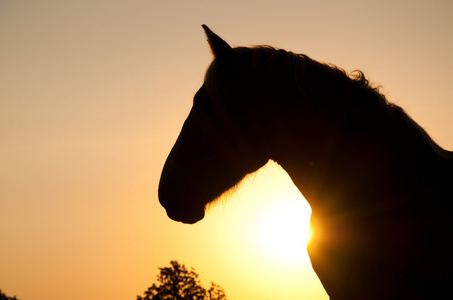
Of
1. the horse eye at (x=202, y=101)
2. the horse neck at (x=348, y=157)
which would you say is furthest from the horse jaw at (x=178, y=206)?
the horse neck at (x=348, y=157)

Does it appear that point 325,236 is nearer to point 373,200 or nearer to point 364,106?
point 373,200

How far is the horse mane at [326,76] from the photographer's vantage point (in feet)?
9.21

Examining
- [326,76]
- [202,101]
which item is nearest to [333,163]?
[326,76]

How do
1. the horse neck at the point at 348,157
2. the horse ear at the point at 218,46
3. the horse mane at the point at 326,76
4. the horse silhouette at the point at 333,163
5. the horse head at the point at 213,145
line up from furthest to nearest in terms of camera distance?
the horse head at the point at 213,145
the horse ear at the point at 218,46
the horse mane at the point at 326,76
the horse neck at the point at 348,157
the horse silhouette at the point at 333,163

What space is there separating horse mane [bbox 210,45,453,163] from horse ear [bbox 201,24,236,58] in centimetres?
13

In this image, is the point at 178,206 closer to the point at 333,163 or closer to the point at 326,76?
the point at 333,163

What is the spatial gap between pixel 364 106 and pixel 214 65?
109 centimetres

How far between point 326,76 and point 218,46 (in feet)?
2.58

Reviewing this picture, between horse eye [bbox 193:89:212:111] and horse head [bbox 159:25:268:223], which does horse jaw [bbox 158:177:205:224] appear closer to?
horse head [bbox 159:25:268:223]

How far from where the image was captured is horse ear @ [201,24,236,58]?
121 inches

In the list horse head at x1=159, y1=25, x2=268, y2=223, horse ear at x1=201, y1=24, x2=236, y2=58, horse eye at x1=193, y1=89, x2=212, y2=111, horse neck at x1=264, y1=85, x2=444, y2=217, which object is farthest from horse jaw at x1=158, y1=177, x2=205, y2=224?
horse ear at x1=201, y1=24, x2=236, y2=58

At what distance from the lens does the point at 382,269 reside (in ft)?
8.23

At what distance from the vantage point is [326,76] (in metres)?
3.10

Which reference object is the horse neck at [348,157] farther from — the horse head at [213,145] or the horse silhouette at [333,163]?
the horse head at [213,145]
